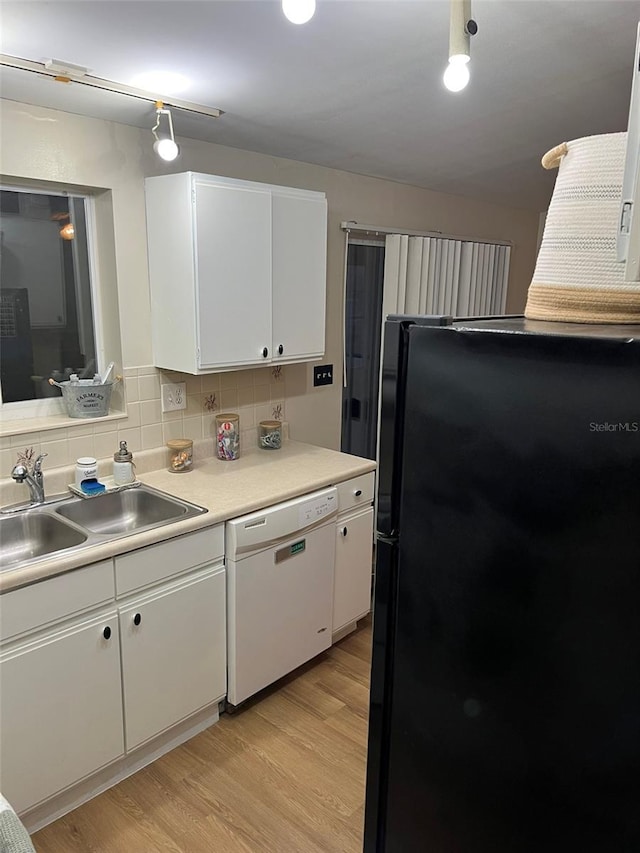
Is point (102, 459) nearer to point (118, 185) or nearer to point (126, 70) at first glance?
point (118, 185)

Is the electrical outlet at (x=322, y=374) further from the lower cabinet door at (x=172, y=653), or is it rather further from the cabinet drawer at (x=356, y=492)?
the lower cabinet door at (x=172, y=653)

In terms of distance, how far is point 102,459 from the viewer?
8.12 ft

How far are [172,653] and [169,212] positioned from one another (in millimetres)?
1688

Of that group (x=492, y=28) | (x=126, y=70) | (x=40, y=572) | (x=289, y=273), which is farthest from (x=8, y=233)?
(x=492, y=28)

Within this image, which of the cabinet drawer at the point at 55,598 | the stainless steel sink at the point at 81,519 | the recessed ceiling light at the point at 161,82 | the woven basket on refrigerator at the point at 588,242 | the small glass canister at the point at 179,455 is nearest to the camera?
the woven basket on refrigerator at the point at 588,242

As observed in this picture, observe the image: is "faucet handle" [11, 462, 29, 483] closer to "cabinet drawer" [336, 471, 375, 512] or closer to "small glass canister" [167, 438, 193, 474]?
"small glass canister" [167, 438, 193, 474]

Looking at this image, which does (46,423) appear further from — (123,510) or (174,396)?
(174,396)

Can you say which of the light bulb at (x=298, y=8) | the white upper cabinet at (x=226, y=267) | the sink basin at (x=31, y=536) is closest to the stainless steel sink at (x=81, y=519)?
the sink basin at (x=31, y=536)

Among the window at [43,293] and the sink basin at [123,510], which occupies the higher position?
the window at [43,293]

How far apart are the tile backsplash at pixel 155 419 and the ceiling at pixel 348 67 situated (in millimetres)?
1046

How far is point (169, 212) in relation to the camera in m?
2.38

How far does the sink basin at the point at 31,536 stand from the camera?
2.12 meters

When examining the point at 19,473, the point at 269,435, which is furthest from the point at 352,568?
the point at 19,473

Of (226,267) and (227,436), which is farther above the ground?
(226,267)
